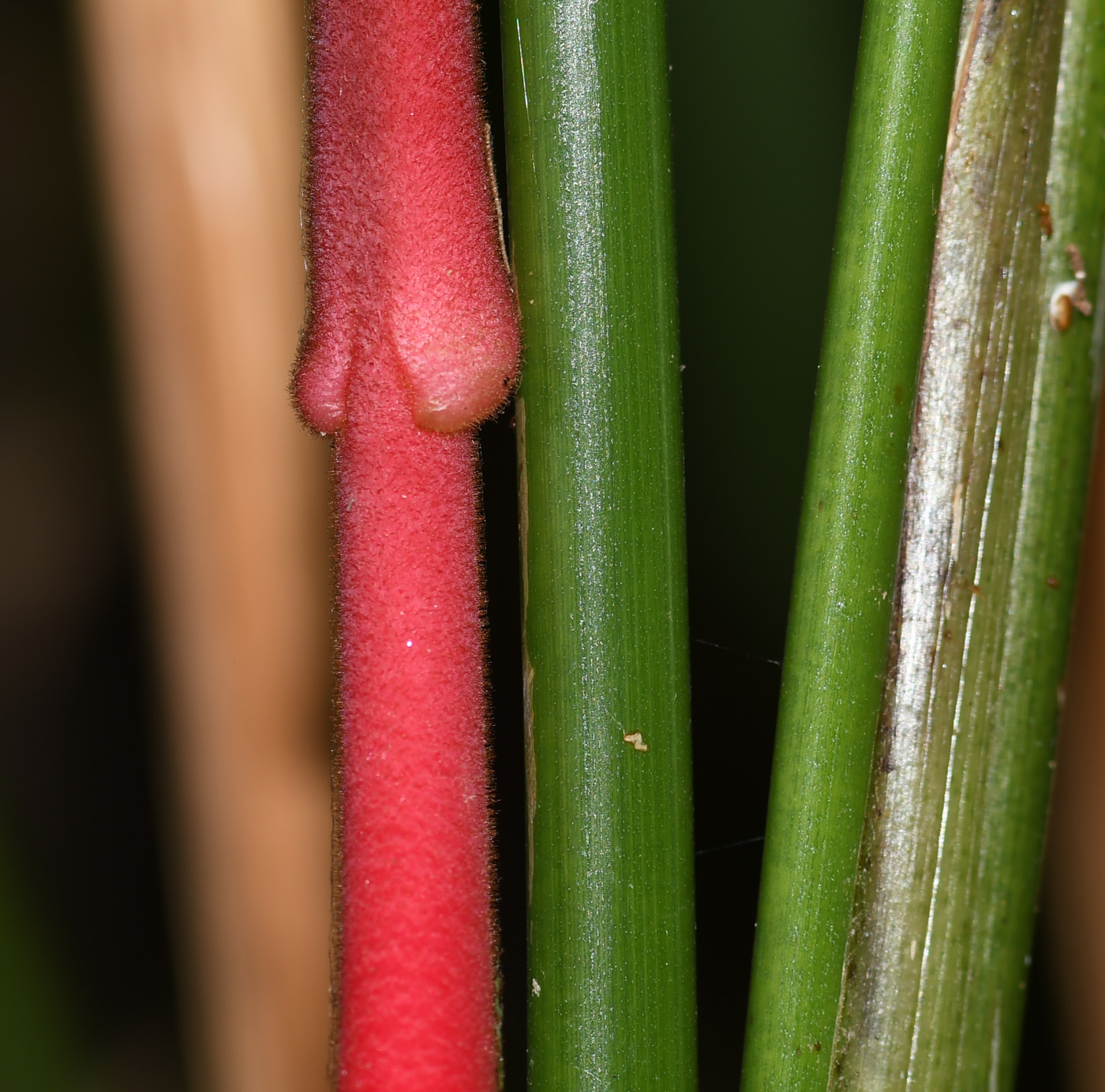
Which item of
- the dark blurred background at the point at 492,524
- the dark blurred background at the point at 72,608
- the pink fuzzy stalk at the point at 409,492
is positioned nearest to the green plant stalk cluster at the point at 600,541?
the pink fuzzy stalk at the point at 409,492

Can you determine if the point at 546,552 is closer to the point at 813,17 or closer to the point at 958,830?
the point at 958,830

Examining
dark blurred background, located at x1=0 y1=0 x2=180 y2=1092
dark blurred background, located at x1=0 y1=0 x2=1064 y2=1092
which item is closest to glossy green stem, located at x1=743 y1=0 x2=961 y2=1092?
dark blurred background, located at x1=0 y1=0 x2=1064 y2=1092

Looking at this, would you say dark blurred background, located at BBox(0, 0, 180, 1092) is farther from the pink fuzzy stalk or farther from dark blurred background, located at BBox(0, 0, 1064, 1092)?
the pink fuzzy stalk

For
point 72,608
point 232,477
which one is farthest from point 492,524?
point 72,608

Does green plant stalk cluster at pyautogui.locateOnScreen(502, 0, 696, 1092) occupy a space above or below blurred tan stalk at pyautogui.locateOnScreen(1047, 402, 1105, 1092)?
above

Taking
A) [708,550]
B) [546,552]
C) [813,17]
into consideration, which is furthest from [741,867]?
[813,17]

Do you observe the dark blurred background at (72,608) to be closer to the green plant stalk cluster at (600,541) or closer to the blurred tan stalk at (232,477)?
the blurred tan stalk at (232,477)
